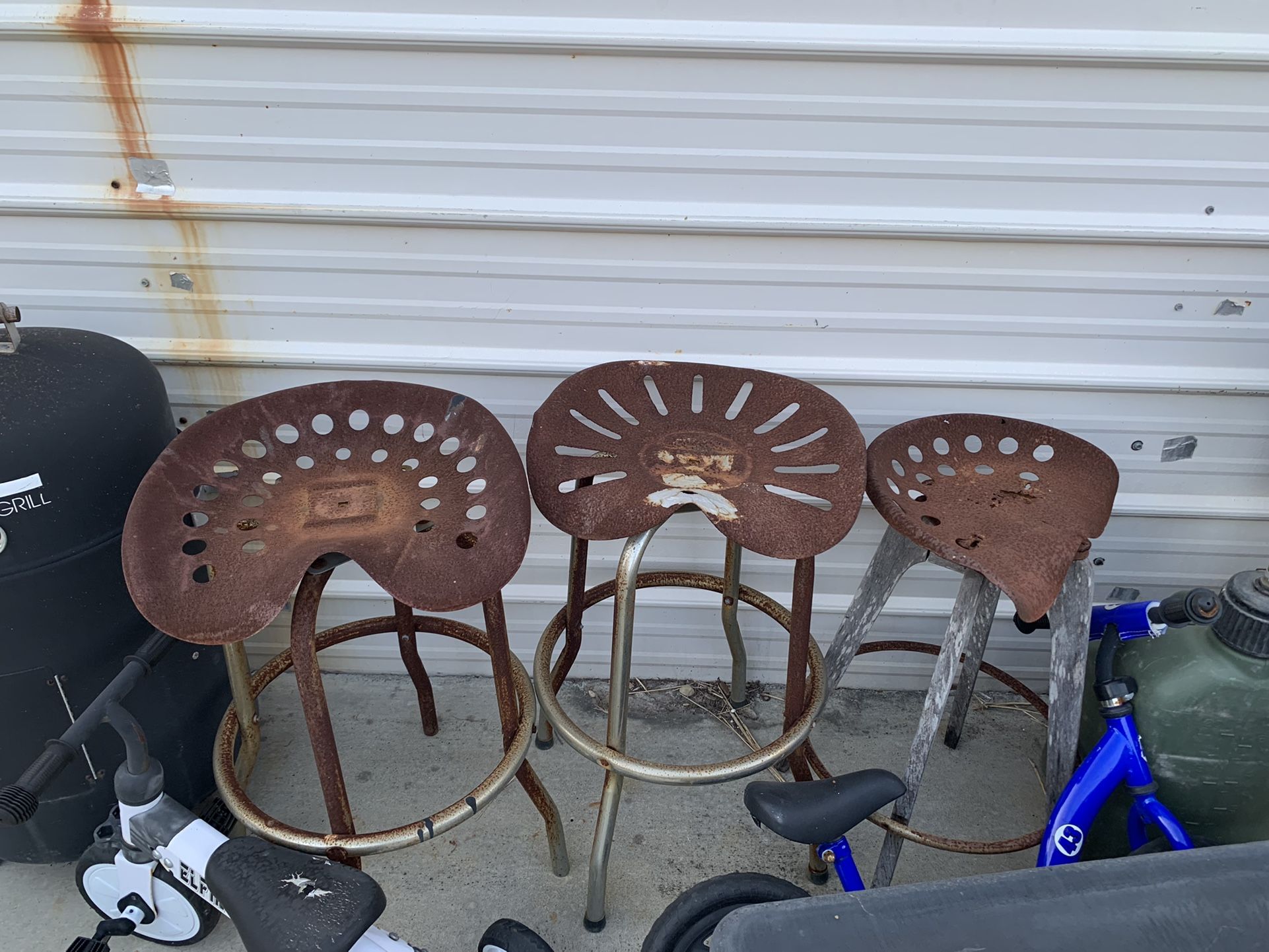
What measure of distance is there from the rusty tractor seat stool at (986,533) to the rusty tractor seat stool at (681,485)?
0.48 ft

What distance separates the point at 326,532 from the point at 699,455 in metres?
0.65

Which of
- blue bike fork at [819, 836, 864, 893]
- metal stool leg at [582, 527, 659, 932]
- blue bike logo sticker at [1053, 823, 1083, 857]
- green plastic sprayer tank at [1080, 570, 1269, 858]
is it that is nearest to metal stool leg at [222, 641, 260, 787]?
metal stool leg at [582, 527, 659, 932]

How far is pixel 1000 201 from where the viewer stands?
67.3 inches

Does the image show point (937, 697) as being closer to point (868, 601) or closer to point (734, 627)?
point (868, 601)

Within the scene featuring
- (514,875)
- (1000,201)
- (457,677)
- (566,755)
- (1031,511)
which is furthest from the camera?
(457,677)

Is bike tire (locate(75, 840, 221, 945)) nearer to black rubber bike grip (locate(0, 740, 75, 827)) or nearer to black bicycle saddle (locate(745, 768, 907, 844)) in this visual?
black rubber bike grip (locate(0, 740, 75, 827))

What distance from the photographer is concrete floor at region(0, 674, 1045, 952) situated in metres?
1.76

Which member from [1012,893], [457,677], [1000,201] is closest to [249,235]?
[457,677]

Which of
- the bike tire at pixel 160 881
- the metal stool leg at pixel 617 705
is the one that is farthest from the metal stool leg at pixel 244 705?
the metal stool leg at pixel 617 705

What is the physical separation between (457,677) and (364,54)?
1.66 m

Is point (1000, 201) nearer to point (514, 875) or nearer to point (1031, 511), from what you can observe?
point (1031, 511)

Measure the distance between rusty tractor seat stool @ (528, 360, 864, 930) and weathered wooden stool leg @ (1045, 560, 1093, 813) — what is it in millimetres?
461

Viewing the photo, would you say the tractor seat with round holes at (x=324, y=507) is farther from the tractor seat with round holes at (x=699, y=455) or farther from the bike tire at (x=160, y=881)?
the bike tire at (x=160, y=881)

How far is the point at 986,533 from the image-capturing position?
1398mm
